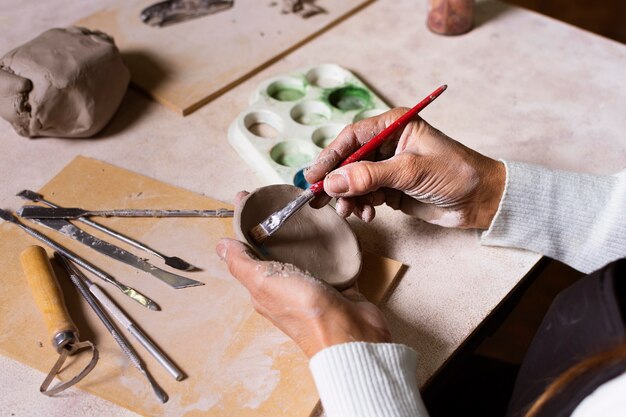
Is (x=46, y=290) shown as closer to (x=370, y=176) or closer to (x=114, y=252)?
(x=114, y=252)

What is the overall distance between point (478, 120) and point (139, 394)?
2.89 feet

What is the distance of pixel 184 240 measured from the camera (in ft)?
3.49

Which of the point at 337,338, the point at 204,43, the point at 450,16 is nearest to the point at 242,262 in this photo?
the point at 337,338

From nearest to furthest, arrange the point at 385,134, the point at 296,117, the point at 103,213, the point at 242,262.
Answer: the point at 242,262 < the point at 385,134 < the point at 103,213 < the point at 296,117

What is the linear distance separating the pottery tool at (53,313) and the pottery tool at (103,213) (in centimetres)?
9

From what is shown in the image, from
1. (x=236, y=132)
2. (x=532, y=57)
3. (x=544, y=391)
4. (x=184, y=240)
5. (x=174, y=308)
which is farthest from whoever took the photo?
(x=532, y=57)

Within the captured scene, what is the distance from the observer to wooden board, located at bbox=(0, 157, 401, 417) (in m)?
0.86

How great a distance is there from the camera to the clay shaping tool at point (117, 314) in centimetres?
88

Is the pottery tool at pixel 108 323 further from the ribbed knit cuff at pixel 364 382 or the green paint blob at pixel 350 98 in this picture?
the green paint blob at pixel 350 98

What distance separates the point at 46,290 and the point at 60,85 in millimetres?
440

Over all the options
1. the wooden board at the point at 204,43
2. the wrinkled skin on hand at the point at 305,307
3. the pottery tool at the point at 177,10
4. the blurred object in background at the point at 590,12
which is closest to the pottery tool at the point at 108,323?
the wrinkled skin on hand at the point at 305,307

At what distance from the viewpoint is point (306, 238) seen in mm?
1005

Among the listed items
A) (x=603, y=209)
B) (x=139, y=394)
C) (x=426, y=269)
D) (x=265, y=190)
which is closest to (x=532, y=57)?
(x=603, y=209)

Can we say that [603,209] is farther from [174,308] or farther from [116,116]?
[116,116]
